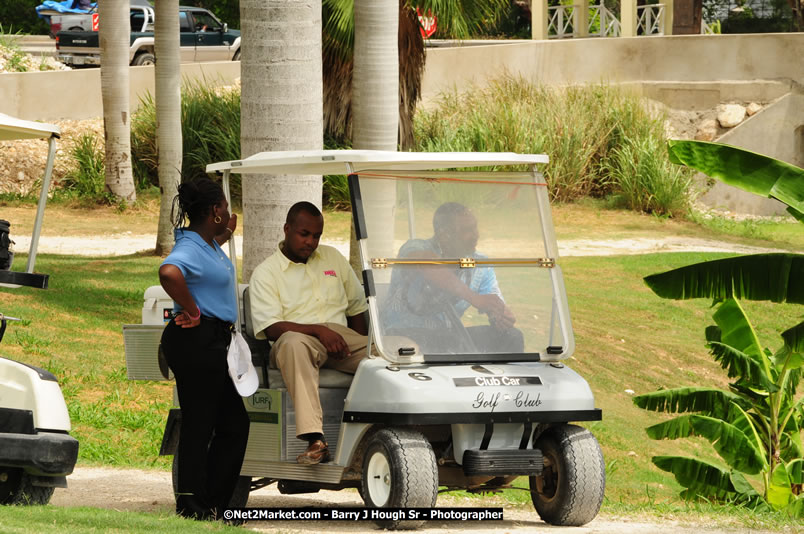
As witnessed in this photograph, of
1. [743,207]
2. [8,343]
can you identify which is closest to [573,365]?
[8,343]

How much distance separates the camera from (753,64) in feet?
95.4

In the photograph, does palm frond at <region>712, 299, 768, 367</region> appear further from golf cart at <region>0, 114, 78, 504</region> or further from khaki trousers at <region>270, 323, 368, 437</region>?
golf cart at <region>0, 114, 78, 504</region>

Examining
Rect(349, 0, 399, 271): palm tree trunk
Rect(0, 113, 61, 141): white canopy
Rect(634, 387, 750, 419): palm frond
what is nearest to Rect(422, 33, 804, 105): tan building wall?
Rect(349, 0, 399, 271): palm tree trunk

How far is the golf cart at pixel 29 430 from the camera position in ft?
20.4

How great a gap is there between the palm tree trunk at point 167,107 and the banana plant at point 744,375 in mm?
8445

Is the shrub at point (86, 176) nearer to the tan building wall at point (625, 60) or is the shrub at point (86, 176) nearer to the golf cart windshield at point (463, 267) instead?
the tan building wall at point (625, 60)

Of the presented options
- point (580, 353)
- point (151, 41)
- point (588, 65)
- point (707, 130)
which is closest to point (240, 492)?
point (580, 353)

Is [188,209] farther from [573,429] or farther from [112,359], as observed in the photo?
[112,359]

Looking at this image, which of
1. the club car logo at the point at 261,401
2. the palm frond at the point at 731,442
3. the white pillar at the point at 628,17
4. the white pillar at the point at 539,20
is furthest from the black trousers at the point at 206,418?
the white pillar at the point at 539,20

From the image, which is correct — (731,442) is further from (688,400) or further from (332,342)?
(332,342)

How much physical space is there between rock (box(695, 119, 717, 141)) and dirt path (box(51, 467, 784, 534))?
70.6 feet

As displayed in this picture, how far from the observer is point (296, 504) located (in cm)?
793

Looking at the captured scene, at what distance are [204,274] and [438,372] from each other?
1.25m

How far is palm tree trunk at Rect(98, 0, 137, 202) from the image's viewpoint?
19312mm
